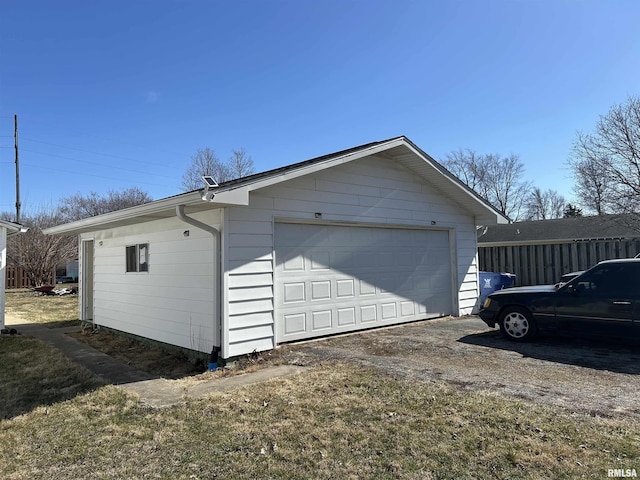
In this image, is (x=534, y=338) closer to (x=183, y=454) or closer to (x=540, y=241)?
(x=183, y=454)

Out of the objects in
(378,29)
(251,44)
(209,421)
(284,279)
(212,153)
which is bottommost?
(209,421)

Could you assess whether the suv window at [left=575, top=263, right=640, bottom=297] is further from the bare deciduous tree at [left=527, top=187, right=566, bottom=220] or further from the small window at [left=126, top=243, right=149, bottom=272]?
the bare deciduous tree at [left=527, top=187, right=566, bottom=220]

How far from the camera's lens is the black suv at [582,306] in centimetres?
643

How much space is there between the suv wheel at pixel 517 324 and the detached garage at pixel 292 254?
2.29 meters

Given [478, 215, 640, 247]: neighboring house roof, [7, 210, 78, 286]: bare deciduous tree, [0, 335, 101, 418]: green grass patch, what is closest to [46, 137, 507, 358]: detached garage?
[0, 335, 101, 418]: green grass patch

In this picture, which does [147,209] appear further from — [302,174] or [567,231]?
[567,231]

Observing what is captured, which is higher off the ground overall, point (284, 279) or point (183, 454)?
point (284, 279)

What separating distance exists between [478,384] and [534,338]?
3140mm

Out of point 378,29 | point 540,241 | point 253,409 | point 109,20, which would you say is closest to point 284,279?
point 253,409

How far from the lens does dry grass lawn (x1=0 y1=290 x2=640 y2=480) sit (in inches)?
125

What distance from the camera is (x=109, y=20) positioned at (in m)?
10.7

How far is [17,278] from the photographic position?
27.8 m

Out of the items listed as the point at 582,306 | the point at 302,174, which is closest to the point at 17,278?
the point at 302,174

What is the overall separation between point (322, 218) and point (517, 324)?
13.4ft
